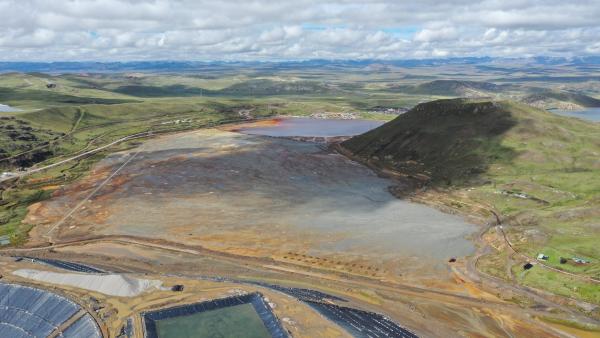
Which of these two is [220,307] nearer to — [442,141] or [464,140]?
[442,141]

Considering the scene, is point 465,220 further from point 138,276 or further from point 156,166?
point 156,166

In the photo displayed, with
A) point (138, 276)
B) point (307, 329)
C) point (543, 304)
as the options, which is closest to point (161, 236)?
point (138, 276)

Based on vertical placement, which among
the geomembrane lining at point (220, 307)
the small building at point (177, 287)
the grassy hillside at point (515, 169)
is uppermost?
the grassy hillside at point (515, 169)

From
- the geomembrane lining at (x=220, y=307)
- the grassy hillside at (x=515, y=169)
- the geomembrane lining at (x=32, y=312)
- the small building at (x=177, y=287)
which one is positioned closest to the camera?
the geomembrane lining at (x=220, y=307)

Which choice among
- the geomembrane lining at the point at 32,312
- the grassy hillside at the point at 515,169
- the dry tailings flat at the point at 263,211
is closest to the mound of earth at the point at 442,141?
the grassy hillside at the point at 515,169

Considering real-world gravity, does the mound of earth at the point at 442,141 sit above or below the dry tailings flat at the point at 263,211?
above

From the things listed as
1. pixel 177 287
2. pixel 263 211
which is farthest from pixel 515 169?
pixel 177 287

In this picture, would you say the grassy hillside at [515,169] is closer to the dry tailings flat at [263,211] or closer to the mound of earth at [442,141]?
the mound of earth at [442,141]
